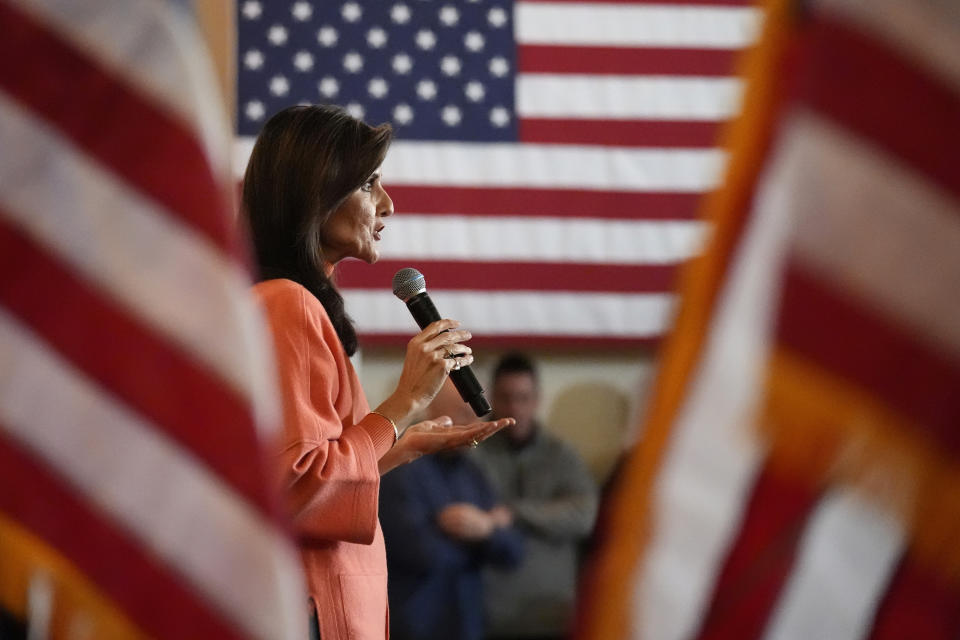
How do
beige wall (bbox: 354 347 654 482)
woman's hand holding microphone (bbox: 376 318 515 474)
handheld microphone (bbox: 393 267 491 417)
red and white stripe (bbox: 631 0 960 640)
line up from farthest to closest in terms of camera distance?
beige wall (bbox: 354 347 654 482)
handheld microphone (bbox: 393 267 491 417)
woman's hand holding microphone (bbox: 376 318 515 474)
red and white stripe (bbox: 631 0 960 640)

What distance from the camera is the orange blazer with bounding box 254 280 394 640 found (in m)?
1.49

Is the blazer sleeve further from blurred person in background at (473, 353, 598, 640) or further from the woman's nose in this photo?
Result: blurred person in background at (473, 353, 598, 640)

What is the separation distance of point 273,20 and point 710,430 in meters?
3.88

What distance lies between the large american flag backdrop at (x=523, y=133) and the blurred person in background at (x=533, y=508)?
307 mm

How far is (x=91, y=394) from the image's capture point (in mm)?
783

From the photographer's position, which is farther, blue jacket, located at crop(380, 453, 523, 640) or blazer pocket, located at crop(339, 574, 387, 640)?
blue jacket, located at crop(380, 453, 523, 640)

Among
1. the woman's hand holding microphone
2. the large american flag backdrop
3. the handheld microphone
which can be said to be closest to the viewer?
the woman's hand holding microphone

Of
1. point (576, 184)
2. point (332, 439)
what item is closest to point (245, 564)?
point (332, 439)

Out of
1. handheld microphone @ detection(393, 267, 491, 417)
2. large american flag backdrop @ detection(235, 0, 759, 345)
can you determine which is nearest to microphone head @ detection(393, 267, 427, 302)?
handheld microphone @ detection(393, 267, 491, 417)

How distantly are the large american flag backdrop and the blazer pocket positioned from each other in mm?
2639

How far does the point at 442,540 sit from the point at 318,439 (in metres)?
2.09

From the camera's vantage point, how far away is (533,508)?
12.9ft

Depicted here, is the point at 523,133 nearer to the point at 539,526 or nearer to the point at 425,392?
the point at 539,526

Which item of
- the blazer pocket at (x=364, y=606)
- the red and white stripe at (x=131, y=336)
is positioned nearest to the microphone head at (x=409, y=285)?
the blazer pocket at (x=364, y=606)
